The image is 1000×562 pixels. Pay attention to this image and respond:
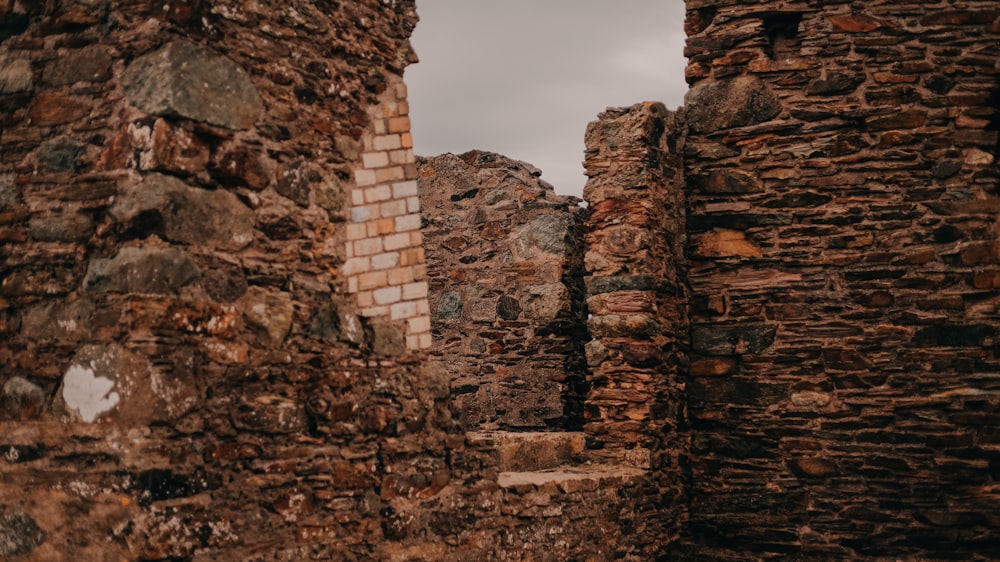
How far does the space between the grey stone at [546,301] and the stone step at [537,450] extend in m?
1.60

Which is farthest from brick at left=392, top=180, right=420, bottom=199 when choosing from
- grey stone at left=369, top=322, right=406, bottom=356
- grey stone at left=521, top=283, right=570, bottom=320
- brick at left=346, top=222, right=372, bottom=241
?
grey stone at left=521, top=283, right=570, bottom=320

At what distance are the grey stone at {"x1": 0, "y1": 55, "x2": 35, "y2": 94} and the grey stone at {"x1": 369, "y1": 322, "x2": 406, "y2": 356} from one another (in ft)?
5.67

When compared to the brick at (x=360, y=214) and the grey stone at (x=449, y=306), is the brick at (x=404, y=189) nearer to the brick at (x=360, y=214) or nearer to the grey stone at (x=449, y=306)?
the brick at (x=360, y=214)

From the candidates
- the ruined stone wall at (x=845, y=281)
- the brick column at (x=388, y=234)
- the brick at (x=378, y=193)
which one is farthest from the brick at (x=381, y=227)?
the ruined stone wall at (x=845, y=281)

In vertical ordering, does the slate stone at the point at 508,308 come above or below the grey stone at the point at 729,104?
below

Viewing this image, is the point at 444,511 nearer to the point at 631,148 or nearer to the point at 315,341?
the point at 315,341

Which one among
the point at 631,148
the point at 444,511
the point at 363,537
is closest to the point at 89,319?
the point at 363,537

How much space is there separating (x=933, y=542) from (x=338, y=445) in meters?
4.05

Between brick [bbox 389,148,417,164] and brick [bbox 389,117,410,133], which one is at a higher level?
brick [bbox 389,117,410,133]

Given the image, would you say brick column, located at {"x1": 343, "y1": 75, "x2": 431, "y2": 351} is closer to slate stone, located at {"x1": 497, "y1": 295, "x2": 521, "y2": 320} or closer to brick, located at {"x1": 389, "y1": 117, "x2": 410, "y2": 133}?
brick, located at {"x1": 389, "y1": 117, "x2": 410, "y2": 133}

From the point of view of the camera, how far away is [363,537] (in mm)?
4285

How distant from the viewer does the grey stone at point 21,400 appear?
145 inches

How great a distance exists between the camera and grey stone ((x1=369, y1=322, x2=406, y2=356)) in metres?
4.43

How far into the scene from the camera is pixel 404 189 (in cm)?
459
